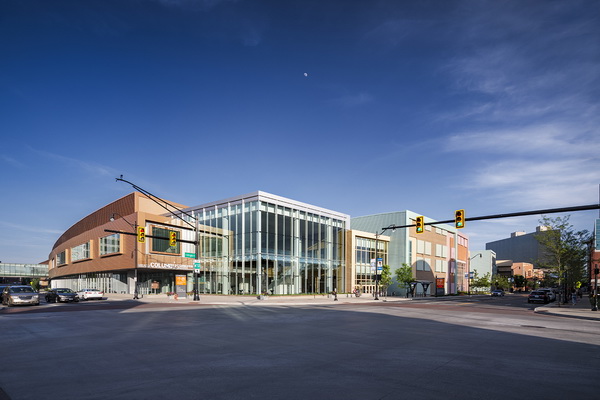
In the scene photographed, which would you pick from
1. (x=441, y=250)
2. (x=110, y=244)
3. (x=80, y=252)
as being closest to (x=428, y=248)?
(x=441, y=250)

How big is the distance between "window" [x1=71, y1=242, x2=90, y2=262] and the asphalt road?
61841 millimetres

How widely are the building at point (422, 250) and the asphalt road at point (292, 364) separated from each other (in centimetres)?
5161

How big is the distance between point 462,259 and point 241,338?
3900 inches

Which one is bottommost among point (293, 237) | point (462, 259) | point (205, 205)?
point (462, 259)

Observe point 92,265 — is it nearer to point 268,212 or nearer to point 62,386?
point 268,212

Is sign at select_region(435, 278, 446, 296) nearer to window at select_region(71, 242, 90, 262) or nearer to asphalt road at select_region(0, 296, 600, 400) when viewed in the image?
asphalt road at select_region(0, 296, 600, 400)

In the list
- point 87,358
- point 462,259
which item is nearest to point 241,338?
point 87,358

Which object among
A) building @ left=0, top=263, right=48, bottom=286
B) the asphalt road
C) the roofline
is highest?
the roofline

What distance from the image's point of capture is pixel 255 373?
880 cm

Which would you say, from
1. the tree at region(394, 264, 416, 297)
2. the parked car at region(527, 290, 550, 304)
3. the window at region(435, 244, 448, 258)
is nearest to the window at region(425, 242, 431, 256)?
the window at region(435, 244, 448, 258)

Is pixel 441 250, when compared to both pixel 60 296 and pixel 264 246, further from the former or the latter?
pixel 60 296

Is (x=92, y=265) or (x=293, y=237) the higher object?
(x=293, y=237)

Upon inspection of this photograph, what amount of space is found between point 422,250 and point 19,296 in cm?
6665

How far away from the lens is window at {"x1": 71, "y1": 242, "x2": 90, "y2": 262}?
72650 mm
